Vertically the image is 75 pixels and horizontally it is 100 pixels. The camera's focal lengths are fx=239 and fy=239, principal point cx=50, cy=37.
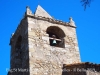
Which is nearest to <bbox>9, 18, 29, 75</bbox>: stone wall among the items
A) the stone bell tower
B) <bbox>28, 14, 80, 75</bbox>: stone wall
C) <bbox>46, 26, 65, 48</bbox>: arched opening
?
the stone bell tower

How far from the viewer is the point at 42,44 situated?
11.5m

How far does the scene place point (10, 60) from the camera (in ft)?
42.2

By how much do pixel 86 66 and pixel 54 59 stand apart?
1978mm

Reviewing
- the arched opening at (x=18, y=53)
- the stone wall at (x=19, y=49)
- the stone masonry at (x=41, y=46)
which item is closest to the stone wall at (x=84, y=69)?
the stone masonry at (x=41, y=46)

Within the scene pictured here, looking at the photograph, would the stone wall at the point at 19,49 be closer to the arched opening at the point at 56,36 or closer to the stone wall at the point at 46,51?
the stone wall at the point at 46,51

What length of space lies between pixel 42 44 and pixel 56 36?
5.21ft

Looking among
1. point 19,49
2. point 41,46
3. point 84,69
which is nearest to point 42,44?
point 41,46

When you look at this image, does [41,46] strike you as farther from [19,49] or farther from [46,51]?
[19,49]

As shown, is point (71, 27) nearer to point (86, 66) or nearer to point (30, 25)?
point (30, 25)

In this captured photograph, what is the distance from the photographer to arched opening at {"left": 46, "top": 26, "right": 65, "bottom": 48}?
40.4 feet

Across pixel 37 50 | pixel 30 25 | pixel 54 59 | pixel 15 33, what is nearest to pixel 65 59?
pixel 54 59

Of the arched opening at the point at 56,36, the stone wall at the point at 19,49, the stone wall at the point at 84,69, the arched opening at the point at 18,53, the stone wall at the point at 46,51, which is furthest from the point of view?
the arched opening at the point at 56,36

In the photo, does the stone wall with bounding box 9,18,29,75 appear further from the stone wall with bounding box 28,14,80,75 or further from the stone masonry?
the stone wall with bounding box 28,14,80,75

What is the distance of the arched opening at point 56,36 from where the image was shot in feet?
40.4
